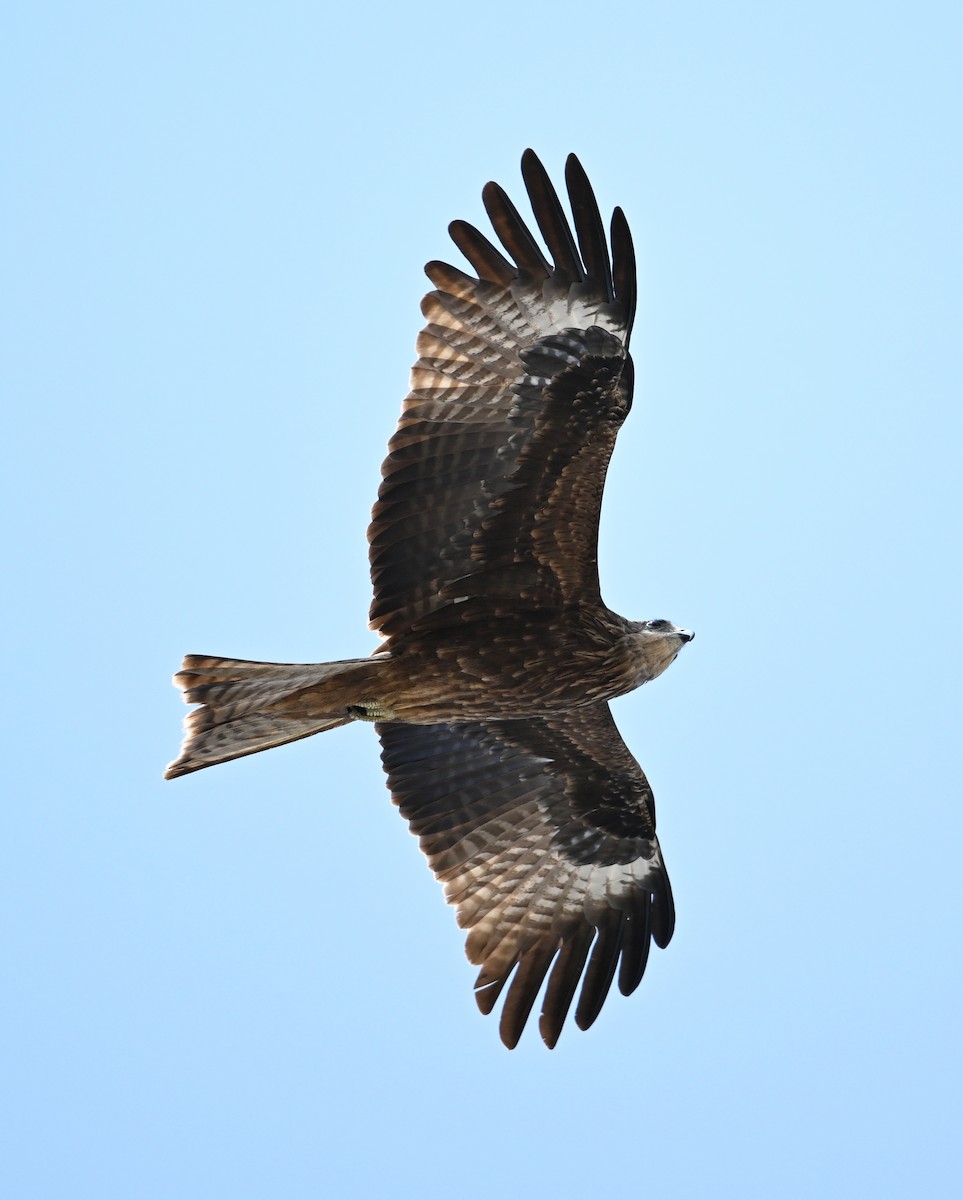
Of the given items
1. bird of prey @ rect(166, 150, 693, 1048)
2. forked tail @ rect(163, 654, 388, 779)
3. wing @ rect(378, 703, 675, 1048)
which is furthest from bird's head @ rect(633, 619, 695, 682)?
forked tail @ rect(163, 654, 388, 779)

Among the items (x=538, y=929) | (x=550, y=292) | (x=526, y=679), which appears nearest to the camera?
(x=550, y=292)

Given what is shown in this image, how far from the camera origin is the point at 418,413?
902cm

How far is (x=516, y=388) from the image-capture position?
29.7ft

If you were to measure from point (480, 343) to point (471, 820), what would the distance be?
3.01m

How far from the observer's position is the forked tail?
920cm

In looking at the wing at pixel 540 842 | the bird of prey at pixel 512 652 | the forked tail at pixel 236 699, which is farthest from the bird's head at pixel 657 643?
the forked tail at pixel 236 699

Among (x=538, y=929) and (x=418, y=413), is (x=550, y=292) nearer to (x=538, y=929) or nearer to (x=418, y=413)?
(x=418, y=413)

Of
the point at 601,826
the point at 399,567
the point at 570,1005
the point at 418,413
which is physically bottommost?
the point at 570,1005

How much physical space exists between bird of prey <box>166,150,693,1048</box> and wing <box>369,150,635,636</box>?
0.03ft

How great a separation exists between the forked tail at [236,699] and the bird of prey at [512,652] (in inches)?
0.4

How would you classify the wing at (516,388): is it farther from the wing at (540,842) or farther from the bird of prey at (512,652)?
the wing at (540,842)

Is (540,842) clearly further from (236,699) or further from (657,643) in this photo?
(236,699)

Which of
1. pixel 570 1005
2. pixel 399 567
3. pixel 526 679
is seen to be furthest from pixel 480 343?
pixel 570 1005

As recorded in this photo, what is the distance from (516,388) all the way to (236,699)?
82.9 inches
